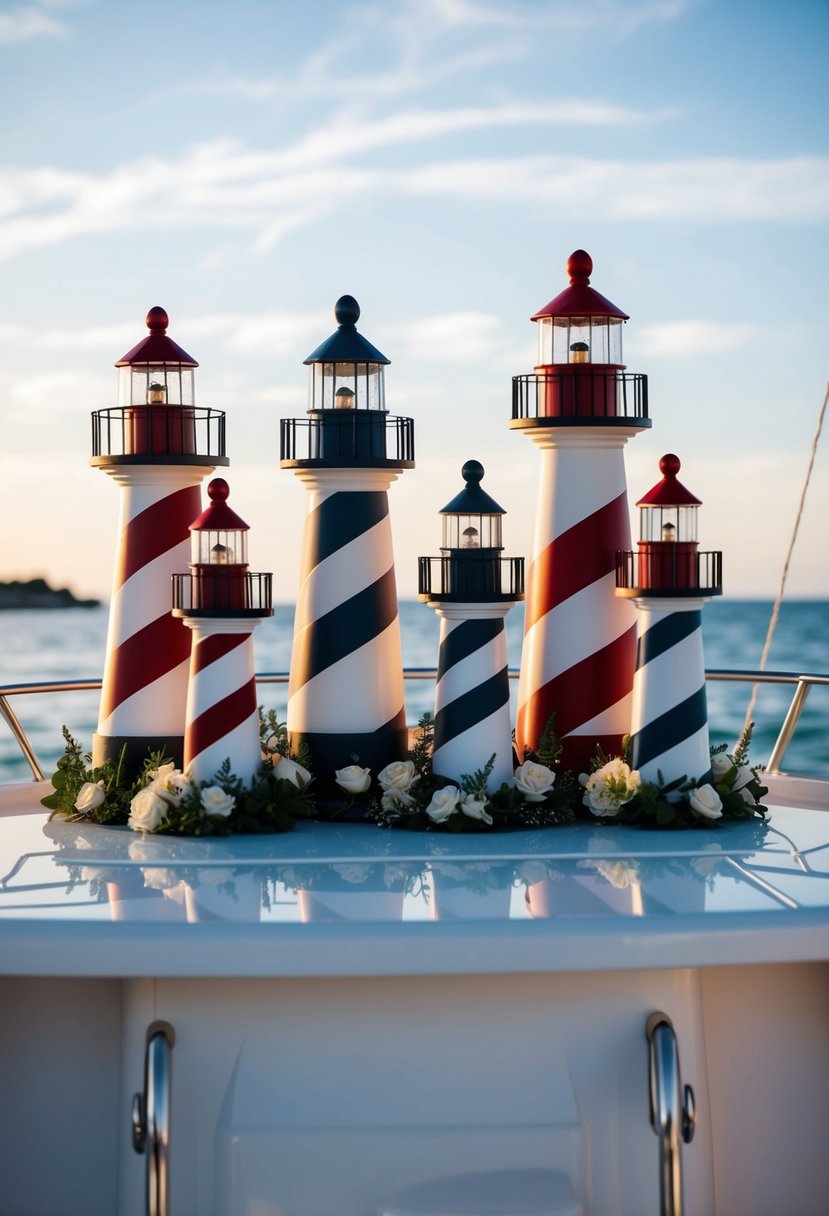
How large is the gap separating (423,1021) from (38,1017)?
498 mm

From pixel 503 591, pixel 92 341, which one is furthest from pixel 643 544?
pixel 92 341

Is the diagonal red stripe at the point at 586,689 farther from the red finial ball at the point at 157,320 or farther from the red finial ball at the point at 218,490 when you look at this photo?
the red finial ball at the point at 157,320

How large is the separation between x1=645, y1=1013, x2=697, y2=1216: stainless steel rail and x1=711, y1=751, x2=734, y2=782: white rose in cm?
84

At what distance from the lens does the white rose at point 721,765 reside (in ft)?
8.16

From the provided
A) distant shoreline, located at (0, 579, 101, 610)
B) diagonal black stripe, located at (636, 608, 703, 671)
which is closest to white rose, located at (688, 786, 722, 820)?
diagonal black stripe, located at (636, 608, 703, 671)

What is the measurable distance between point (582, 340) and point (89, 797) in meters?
1.16

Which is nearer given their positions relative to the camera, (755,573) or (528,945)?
(528,945)

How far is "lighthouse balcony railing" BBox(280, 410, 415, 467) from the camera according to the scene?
2.54 m

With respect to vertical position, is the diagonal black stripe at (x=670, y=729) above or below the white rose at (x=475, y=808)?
above

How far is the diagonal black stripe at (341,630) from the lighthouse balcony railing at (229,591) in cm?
17

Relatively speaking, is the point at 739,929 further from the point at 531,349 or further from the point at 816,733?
the point at 816,733

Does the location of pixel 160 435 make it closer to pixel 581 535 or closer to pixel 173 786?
pixel 173 786

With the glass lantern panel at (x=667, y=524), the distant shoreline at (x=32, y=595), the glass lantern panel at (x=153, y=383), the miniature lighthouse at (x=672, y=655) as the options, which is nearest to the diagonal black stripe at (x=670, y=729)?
the miniature lighthouse at (x=672, y=655)

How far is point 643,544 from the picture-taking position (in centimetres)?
246
